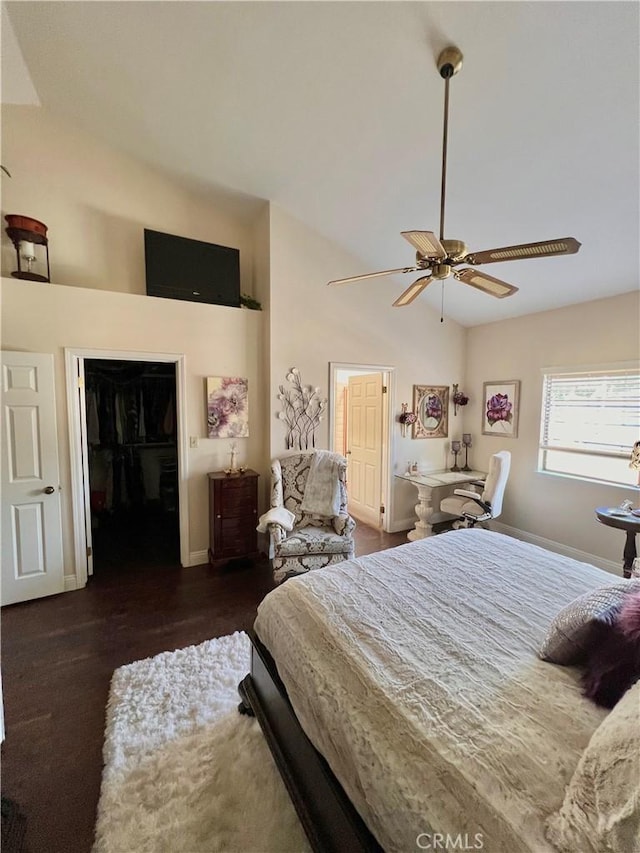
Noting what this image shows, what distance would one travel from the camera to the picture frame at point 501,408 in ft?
14.2

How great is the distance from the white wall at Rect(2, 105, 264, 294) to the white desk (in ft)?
11.6

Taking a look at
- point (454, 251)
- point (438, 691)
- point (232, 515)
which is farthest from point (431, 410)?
point (438, 691)

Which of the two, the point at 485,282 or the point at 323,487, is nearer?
the point at 485,282

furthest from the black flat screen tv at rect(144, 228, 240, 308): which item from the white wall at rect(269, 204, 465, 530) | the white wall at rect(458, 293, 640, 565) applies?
the white wall at rect(458, 293, 640, 565)

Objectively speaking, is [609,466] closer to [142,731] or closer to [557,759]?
[557,759]

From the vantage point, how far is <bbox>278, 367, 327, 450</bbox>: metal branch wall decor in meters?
3.71

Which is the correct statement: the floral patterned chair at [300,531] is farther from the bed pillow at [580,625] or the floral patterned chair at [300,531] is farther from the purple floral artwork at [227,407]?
the bed pillow at [580,625]

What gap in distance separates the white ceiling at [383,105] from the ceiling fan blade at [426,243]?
3.97ft

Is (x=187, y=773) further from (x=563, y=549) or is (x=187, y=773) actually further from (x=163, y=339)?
(x=563, y=549)

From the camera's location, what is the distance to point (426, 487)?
4.20 meters

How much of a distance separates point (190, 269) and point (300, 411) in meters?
1.76

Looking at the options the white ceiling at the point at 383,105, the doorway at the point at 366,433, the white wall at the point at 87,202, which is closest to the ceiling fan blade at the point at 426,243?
the white ceiling at the point at 383,105

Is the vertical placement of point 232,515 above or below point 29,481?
below

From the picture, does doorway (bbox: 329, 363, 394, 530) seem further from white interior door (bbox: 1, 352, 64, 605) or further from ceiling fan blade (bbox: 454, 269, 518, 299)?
white interior door (bbox: 1, 352, 64, 605)
